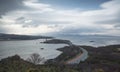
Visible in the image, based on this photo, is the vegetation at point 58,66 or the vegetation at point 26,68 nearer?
the vegetation at point 26,68

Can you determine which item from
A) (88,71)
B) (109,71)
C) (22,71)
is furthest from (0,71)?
(109,71)

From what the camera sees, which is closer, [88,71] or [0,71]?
[0,71]

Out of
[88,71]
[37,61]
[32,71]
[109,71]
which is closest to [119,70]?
[109,71]

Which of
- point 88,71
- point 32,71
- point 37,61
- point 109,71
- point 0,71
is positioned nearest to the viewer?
point 32,71

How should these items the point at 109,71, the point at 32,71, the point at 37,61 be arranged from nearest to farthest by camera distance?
1. the point at 32,71
2. the point at 109,71
3. the point at 37,61

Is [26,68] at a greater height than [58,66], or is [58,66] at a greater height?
[26,68]

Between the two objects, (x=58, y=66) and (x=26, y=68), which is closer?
(x=26, y=68)

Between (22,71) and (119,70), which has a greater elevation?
(22,71)

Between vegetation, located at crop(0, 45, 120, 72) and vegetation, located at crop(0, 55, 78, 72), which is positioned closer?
vegetation, located at crop(0, 55, 78, 72)

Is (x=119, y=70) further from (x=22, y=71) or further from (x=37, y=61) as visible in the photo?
(x=37, y=61)

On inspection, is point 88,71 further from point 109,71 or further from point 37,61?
point 37,61
